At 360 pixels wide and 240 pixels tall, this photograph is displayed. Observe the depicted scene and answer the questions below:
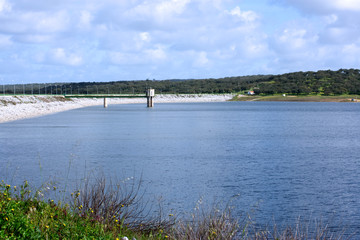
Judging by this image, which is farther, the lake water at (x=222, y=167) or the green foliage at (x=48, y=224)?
the lake water at (x=222, y=167)

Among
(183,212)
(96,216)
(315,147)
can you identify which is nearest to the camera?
(96,216)

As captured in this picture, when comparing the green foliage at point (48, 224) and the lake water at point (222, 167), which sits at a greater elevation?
the green foliage at point (48, 224)

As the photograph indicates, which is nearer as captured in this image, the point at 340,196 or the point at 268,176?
the point at 340,196

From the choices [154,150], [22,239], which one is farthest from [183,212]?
[154,150]

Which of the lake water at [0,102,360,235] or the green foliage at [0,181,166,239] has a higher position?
the green foliage at [0,181,166,239]

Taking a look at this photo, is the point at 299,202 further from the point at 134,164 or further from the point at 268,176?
the point at 134,164

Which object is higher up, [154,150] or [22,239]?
[22,239]

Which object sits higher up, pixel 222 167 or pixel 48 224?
pixel 48 224

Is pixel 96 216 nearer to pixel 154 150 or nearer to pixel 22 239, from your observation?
pixel 22 239

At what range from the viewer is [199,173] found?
31219 mm

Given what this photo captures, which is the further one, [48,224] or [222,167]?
[222,167]

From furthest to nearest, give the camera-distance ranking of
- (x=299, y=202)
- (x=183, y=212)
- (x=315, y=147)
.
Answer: (x=315, y=147)
(x=299, y=202)
(x=183, y=212)

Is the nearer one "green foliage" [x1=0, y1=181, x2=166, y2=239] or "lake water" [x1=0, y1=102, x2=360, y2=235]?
"green foliage" [x1=0, y1=181, x2=166, y2=239]

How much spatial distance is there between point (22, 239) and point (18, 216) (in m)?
1.25
